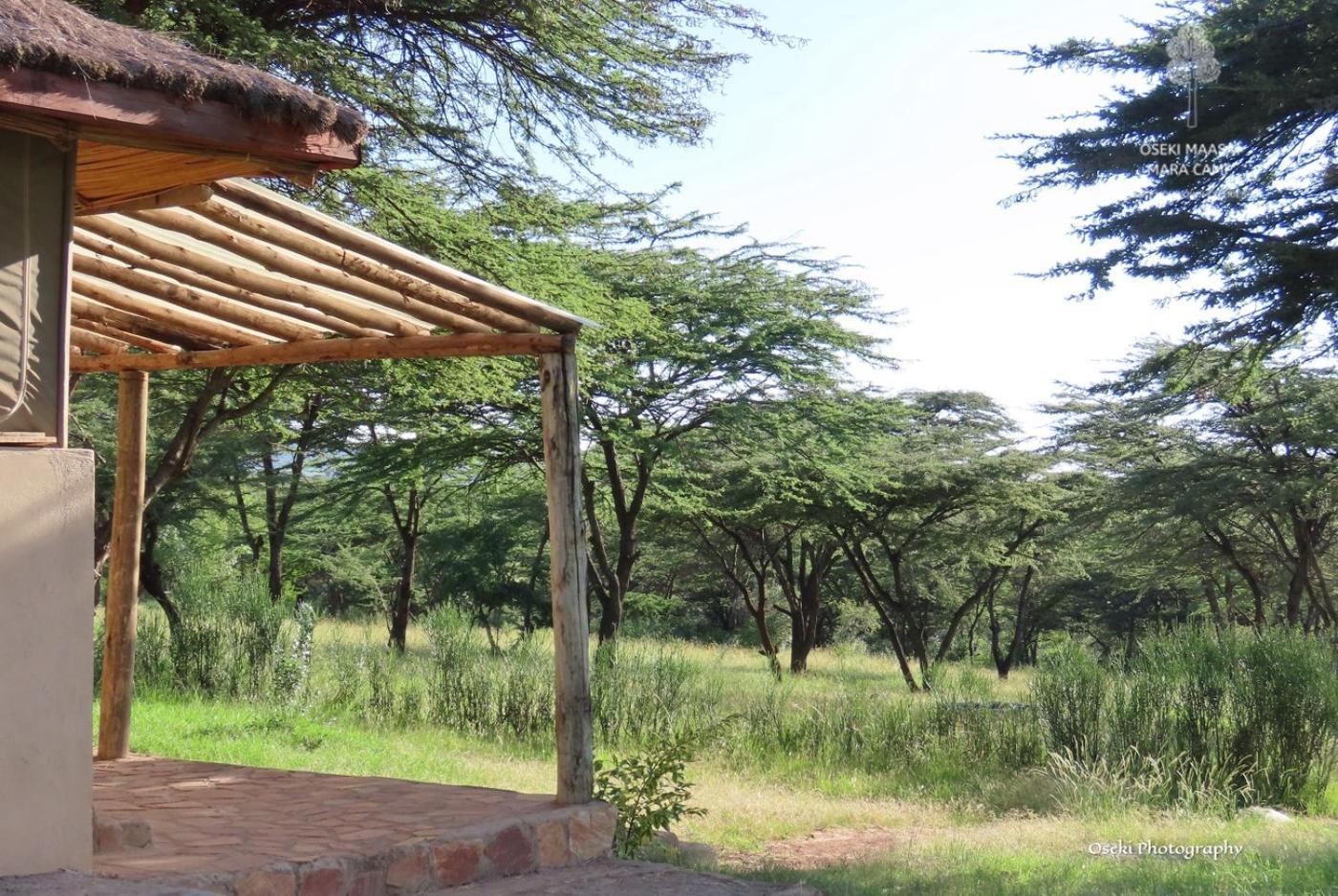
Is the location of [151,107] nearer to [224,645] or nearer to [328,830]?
[328,830]

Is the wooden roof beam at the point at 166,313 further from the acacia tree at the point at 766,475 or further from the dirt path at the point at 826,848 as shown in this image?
the acacia tree at the point at 766,475

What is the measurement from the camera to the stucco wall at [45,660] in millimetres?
2998

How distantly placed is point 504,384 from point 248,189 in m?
5.64

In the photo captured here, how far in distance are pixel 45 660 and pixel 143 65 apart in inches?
58.0

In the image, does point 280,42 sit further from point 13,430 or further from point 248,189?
point 13,430

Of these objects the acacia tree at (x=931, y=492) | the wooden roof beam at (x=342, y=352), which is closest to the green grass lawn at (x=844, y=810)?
the wooden roof beam at (x=342, y=352)

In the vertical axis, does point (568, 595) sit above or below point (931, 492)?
below

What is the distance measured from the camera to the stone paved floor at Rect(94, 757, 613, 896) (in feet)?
12.3

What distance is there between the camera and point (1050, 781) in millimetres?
7555

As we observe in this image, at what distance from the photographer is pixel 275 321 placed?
17.0ft

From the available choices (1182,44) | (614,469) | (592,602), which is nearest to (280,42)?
(1182,44)

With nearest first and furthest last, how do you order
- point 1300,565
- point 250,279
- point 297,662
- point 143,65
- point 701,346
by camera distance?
point 143,65 → point 250,279 → point 297,662 → point 701,346 → point 1300,565

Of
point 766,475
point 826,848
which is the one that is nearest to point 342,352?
point 826,848

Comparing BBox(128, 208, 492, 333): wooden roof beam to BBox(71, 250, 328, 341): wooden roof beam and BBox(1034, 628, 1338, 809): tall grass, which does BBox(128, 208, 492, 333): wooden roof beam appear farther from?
BBox(1034, 628, 1338, 809): tall grass
